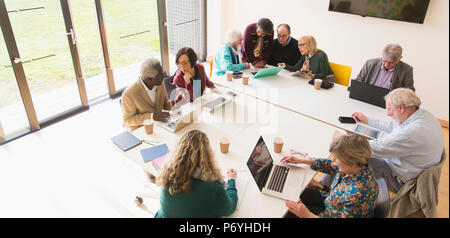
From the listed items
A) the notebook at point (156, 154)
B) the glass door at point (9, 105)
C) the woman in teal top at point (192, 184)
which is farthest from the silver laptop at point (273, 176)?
the glass door at point (9, 105)

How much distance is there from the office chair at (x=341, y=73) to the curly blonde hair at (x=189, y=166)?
2.77 m

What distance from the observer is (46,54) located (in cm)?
407

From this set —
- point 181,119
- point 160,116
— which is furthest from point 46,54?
point 181,119

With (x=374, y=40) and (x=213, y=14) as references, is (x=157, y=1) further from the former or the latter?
(x=374, y=40)

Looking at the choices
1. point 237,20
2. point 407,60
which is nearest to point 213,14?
point 237,20

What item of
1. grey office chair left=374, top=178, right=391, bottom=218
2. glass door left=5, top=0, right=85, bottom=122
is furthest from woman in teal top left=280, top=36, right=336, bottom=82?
glass door left=5, top=0, right=85, bottom=122

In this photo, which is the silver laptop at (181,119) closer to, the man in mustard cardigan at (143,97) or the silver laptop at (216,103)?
the man in mustard cardigan at (143,97)

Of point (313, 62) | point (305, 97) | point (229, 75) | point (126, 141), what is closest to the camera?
point (126, 141)

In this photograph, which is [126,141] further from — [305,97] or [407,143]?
[407,143]

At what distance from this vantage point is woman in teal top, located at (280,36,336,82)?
395 centimetres

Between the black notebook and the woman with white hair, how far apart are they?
1.71 meters

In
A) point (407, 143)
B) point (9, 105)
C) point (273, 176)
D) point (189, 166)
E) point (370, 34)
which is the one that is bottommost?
point (9, 105)

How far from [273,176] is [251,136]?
21.6 inches

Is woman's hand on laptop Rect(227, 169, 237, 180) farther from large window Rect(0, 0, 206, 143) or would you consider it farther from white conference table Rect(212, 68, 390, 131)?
large window Rect(0, 0, 206, 143)
